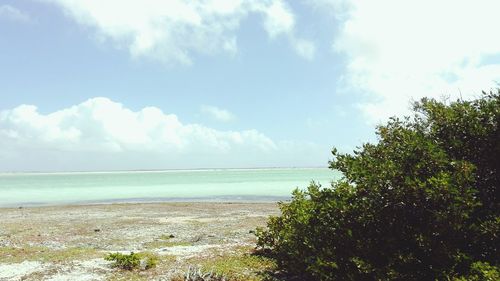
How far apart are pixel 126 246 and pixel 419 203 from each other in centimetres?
1864

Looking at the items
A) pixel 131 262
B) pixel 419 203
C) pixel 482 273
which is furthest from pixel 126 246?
pixel 482 273

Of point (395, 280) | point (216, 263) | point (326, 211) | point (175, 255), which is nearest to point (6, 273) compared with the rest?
point (175, 255)

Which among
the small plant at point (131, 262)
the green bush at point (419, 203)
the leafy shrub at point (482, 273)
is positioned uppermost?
the green bush at point (419, 203)

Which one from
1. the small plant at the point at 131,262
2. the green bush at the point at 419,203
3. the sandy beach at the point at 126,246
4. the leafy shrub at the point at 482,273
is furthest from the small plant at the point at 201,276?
the leafy shrub at the point at 482,273

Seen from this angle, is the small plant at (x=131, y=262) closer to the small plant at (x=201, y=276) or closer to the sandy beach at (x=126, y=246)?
the sandy beach at (x=126, y=246)

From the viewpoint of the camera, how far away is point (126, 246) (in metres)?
24.6

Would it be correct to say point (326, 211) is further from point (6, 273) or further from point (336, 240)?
point (6, 273)

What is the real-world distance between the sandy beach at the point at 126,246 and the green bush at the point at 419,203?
212 inches

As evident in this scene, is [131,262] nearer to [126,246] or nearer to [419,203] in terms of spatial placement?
[126,246]

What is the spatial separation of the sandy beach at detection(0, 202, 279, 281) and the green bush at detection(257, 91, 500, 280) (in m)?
5.38

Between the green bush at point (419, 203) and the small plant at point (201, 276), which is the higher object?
the green bush at point (419, 203)

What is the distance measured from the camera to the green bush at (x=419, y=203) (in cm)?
1027

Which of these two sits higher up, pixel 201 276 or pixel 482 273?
pixel 482 273

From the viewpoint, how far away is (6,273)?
17172 millimetres
